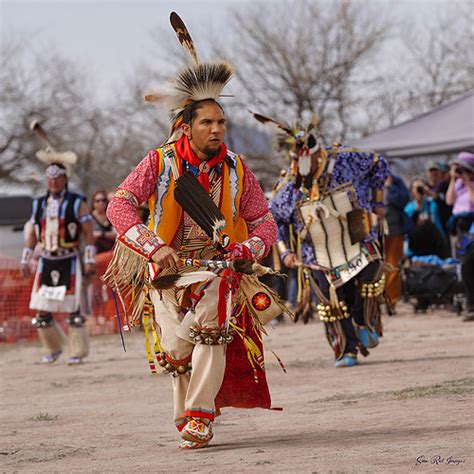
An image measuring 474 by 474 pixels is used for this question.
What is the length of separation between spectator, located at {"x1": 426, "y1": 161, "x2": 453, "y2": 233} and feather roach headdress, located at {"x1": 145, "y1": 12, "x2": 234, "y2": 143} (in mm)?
8906

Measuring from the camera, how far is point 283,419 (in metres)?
7.03

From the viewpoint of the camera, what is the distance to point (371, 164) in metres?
9.74

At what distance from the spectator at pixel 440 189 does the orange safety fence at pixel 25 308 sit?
396 cm

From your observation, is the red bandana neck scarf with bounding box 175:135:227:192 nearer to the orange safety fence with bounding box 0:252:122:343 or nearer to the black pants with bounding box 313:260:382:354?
the black pants with bounding box 313:260:382:354

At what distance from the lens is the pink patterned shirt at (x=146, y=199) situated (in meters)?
6.16

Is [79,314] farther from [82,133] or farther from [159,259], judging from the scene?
[82,133]

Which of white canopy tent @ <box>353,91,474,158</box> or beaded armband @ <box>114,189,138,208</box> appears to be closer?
beaded armband @ <box>114,189,138,208</box>

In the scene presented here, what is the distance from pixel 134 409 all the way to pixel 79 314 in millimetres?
3900

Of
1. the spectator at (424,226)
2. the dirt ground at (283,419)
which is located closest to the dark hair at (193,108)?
the dirt ground at (283,419)

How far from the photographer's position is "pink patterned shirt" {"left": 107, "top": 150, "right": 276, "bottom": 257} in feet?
20.2

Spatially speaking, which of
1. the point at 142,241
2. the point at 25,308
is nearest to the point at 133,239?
the point at 142,241

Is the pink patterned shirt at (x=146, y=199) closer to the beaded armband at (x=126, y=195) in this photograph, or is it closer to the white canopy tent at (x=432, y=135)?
the beaded armband at (x=126, y=195)

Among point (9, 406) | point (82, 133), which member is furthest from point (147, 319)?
point (82, 133)

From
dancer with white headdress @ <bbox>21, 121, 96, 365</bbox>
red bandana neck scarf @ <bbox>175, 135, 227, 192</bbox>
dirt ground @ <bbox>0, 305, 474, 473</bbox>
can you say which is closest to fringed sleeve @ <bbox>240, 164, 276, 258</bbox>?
red bandana neck scarf @ <bbox>175, 135, 227, 192</bbox>
